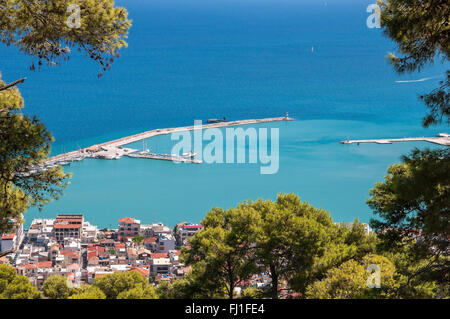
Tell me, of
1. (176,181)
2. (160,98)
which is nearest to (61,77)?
(160,98)

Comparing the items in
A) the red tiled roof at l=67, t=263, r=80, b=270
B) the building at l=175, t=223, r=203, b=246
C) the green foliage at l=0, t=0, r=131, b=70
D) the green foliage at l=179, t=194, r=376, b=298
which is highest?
the building at l=175, t=223, r=203, b=246

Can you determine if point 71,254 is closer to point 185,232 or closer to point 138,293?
point 185,232

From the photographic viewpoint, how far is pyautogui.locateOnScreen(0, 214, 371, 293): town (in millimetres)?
9133

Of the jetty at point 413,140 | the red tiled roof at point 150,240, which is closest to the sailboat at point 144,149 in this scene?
the jetty at point 413,140

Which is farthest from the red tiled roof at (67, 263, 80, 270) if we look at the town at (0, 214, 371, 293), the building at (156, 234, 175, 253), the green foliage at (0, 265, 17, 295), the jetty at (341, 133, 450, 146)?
the jetty at (341, 133, 450, 146)

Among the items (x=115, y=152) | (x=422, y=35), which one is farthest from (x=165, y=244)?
(x=115, y=152)

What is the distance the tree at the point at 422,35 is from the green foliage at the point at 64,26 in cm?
136

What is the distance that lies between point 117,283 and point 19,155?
106 inches

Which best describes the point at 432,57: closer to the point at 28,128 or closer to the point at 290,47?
the point at 28,128

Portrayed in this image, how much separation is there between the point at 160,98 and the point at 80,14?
26027mm

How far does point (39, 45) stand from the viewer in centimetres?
298

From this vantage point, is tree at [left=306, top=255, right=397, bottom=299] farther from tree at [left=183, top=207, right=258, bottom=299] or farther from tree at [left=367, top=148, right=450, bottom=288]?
tree at [left=183, top=207, right=258, bottom=299]

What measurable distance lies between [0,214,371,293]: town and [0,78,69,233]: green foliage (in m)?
5.38

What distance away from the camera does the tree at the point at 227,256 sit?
4559 millimetres
